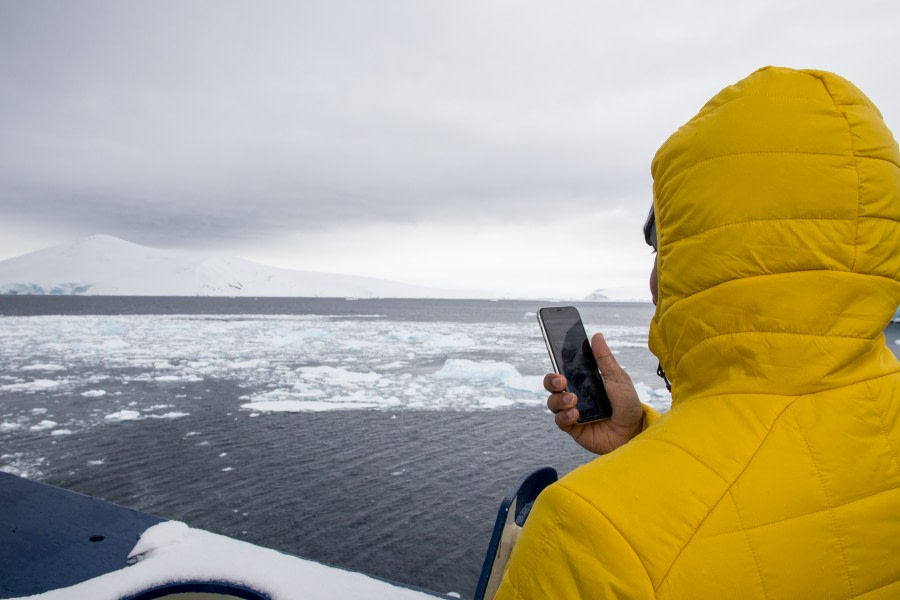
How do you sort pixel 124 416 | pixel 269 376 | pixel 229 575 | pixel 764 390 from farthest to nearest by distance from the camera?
1. pixel 269 376
2. pixel 124 416
3. pixel 229 575
4. pixel 764 390

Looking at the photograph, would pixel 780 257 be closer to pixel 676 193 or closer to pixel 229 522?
pixel 676 193

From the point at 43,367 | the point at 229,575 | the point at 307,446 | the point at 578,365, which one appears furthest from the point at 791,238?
the point at 43,367

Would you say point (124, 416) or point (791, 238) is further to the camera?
point (124, 416)

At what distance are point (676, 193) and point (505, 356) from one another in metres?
23.7

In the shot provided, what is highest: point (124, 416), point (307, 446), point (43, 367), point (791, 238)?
point (791, 238)

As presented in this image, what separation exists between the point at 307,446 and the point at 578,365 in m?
9.48

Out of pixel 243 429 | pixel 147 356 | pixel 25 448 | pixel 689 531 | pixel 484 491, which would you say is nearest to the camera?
pixel 689 531

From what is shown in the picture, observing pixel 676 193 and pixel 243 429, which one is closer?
pixel 676 193

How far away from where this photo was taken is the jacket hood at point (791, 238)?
84cm

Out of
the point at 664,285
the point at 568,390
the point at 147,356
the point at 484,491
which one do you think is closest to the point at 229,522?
the point at 484,491

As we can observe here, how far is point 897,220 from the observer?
2.80ft

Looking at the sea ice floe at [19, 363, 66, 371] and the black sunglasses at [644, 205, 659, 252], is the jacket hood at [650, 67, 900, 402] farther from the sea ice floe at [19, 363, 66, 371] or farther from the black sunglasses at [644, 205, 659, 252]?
the sea ice floe at [19, 363, 66, 371]

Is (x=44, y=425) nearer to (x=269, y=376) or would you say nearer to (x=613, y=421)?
(x=269, y=376)

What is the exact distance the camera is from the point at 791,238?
2.75 feet
